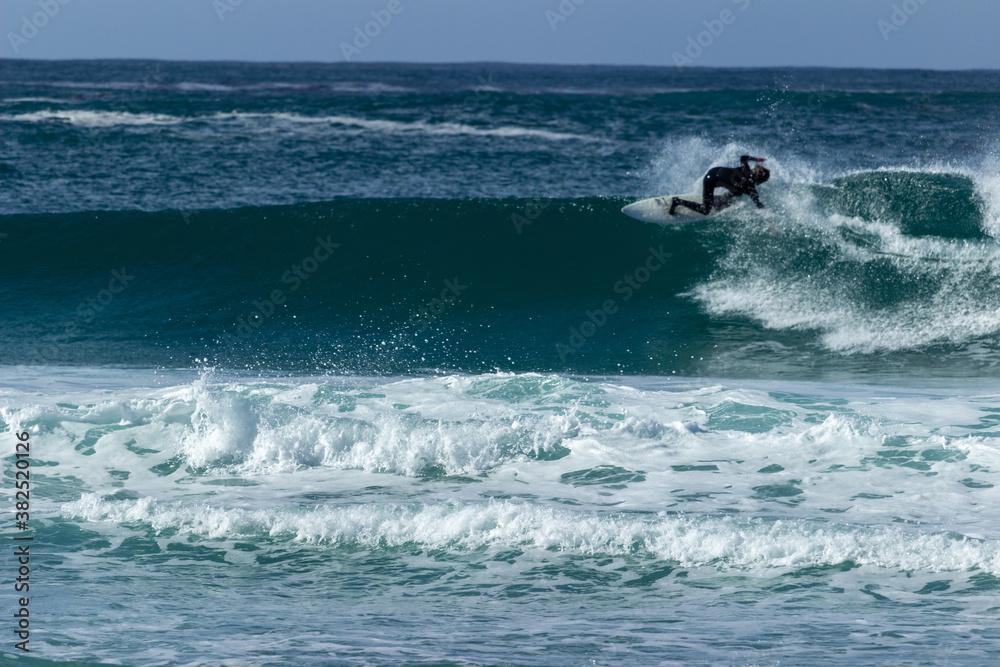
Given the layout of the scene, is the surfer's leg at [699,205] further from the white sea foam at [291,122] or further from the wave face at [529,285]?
the white sea foam at [291,122]

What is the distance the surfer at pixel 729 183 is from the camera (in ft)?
44.4

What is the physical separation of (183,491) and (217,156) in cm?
2127

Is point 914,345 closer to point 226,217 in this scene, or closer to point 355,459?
point 355,459

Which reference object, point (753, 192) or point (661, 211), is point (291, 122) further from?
point (753, 192)

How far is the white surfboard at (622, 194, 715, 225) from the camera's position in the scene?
46.8 ft

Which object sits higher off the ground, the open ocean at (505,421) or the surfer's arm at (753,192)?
the surfer's arm at (753,192)

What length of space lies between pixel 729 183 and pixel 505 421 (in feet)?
23.7

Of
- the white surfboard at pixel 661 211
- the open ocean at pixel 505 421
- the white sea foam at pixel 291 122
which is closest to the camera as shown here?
the open ocean at pixel 505 421

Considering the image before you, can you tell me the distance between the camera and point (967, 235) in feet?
46.9

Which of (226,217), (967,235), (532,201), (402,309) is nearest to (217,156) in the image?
(226,217)

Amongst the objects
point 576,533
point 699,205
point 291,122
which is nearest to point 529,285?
point 699,205

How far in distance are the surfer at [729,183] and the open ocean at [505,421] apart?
0.53m

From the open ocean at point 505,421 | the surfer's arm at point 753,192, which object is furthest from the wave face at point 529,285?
the surfer's arm at point 753,192

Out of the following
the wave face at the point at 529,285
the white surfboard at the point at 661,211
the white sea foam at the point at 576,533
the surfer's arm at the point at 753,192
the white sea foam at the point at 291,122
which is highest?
the white sea foam at the point at 291,122
